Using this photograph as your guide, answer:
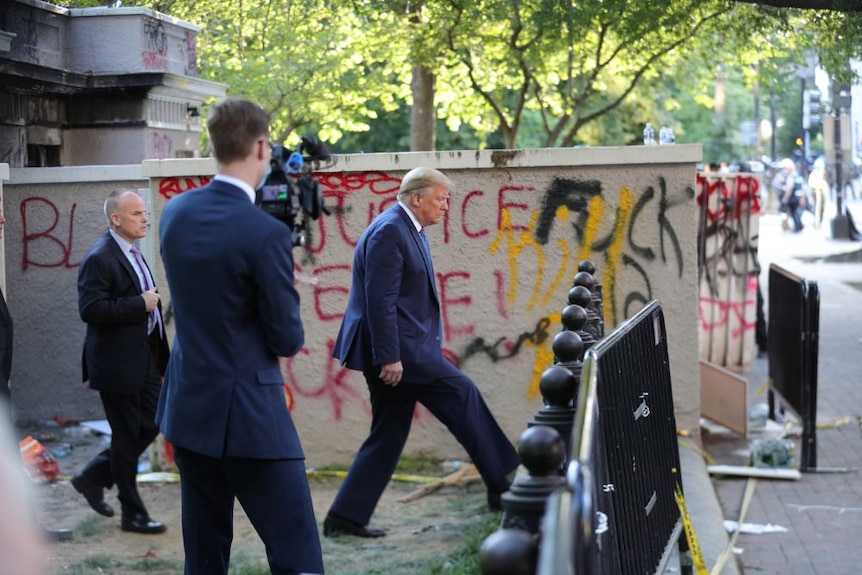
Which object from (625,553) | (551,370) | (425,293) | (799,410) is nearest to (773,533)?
(799,410)

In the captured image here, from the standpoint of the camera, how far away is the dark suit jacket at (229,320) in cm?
382

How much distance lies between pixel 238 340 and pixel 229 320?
0.24ft

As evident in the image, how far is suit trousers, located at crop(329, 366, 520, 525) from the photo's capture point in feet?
20.8

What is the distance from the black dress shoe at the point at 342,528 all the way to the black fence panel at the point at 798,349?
3132mm

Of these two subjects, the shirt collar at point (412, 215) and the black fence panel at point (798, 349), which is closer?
the shirt collar at point (412, 215)

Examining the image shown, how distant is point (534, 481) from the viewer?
2.43 metres

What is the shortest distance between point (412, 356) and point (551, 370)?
2885 millimetres

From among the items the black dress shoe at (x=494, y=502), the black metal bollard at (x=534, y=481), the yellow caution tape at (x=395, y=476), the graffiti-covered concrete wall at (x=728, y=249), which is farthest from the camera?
the graffiti-covered concrete wall at (x=728, y=249)

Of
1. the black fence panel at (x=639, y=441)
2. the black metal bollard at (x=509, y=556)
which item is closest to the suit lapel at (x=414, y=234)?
the black fence panel at (x=639, y=441)

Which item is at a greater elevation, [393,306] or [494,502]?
[393,306]

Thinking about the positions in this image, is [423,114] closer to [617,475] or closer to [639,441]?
[639,441]

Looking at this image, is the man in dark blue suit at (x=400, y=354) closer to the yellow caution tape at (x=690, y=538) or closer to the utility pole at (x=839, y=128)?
the yellow caution tape at (x=690, y=538)

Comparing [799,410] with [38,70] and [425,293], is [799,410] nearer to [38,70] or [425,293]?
[425,293]

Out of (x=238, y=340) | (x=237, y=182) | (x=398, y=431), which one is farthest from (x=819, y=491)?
(x=237, y=182)
